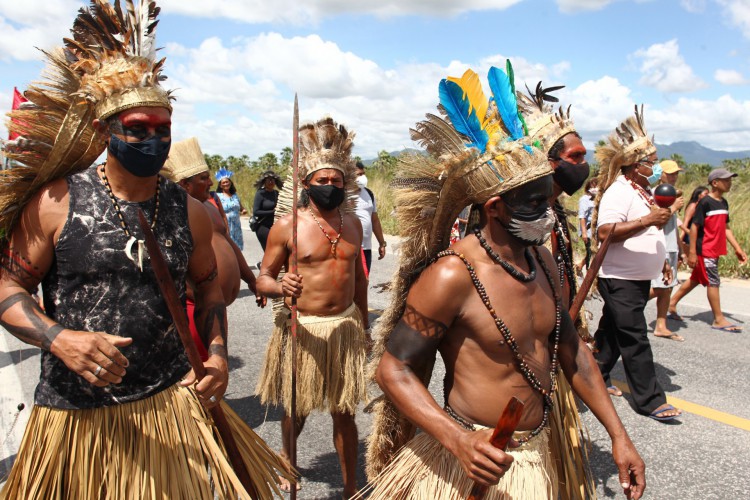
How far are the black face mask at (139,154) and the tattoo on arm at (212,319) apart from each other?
61cm

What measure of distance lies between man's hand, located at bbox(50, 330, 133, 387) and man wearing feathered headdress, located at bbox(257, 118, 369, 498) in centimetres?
186

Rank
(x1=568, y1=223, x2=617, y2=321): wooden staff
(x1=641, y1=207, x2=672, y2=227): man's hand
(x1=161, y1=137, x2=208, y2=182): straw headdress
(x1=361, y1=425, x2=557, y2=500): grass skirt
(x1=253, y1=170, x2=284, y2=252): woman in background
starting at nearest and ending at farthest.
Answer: (x1=361, y1=425, x2=557, y2=500): grass skirt
(x1=568, y1=223, x2=617, y2=321): wooden staff
(x1=641, y1=207, x2=672, y2=227): man's hand
(x1=161, y1=137, x2=208, y2=182): straw headdress
(x1=253, y1=170, x2=284, y2=252): woman in background

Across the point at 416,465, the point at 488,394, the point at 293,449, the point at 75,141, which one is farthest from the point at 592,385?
the point at 75,141

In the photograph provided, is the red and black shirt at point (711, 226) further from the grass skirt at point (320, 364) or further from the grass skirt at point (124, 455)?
the grass skirt at point (124, 455)

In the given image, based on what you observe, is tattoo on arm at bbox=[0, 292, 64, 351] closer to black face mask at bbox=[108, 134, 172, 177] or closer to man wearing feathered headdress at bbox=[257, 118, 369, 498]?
black face mask at bbox=[108, 134, 172, 177]

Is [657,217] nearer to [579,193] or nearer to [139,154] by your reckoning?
[139,154]

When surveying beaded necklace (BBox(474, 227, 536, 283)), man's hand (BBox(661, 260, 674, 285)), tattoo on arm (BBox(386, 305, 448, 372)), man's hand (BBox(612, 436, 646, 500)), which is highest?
beaded necklace (BBox(474, 227, 536, 283))

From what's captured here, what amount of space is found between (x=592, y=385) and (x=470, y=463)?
2.68 ft

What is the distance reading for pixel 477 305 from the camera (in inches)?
82.6

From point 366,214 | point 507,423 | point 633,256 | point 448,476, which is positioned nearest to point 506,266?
point 507,423

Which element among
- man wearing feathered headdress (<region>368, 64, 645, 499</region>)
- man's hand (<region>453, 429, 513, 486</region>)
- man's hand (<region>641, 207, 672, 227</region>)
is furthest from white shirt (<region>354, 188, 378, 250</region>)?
man's hand (<region>453, 429, 513, 486</region>)

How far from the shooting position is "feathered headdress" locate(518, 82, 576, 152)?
3424 millimetres

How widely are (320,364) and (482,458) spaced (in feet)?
7.10

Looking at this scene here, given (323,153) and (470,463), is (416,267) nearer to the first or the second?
(470,463)
